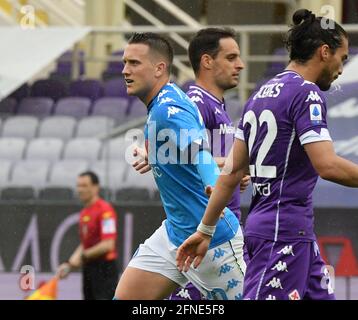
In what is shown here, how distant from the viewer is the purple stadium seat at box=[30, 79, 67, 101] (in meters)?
15.6

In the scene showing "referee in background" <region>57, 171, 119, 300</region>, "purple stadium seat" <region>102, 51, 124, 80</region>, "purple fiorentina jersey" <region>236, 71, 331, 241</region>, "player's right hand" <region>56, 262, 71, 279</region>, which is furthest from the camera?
"purple stadium seat" <region>102, 51, 124, 80</region>

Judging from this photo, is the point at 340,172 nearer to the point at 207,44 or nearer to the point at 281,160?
the point at 281,160

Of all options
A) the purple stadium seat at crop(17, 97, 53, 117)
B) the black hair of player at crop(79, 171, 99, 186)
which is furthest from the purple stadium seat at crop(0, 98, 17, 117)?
the black hair of player at crop(79, 171, 99, 186)

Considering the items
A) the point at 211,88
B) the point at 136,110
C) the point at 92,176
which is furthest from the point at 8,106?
the point at 211,88

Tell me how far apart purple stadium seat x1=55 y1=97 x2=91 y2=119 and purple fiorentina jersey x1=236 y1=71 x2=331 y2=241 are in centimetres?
858

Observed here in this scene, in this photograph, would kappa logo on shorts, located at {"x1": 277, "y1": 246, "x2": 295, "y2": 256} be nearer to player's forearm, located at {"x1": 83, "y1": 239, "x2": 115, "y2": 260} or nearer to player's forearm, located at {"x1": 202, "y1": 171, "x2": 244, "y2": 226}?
player's forearm, located at {"x1": 202, "y1": 171, "x2": 244, "y2": 226}

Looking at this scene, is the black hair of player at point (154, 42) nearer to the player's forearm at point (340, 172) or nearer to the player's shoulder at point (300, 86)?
the player's shoulder at point (300, 86)

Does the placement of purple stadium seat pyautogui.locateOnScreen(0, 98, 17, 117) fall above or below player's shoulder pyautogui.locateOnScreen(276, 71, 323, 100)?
above

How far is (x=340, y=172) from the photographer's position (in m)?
6.03

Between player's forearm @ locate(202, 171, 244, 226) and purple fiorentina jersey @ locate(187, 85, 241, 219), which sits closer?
player's forearm @ locate(202, 171, 244, 226)

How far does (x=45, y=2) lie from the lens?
18.2 m

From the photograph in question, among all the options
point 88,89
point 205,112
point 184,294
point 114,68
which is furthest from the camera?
point 114,68

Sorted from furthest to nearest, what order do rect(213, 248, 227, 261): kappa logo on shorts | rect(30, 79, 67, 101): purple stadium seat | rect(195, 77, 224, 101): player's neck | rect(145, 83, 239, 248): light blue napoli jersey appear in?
rect(30, 79, 67, 101): purple stadium seat, rect(195, 77, 224, 101): player's neck, rect(213, 248, 227, 261): kappa logo on shorts, rect(145, 83, 239, 248): light blue napoli jersey

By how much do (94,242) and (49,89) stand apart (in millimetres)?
2987
